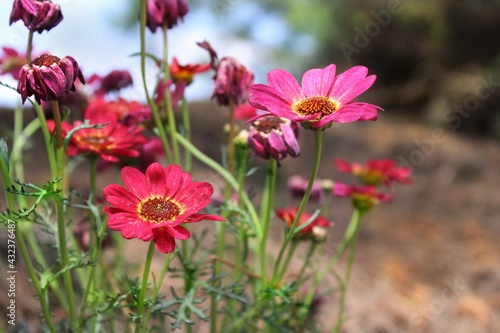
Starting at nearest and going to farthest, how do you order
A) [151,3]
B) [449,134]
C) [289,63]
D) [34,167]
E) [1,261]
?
[151,3] < [1,261] < [34,167] < [449,134] < [289,63]

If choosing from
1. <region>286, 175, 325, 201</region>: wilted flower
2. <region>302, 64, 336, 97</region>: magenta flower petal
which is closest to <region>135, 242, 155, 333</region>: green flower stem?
<region>302, 64, 336, 97</region>: magenta flower petal

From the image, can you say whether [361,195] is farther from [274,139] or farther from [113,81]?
[113,81]

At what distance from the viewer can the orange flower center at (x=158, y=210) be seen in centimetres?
57

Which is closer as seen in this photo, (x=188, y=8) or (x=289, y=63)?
(x=188, y=8)

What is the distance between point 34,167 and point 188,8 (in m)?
1.33

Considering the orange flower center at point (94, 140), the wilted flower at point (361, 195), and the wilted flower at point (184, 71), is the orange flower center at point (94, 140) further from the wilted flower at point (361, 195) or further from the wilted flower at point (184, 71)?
the wilted flower at point (361, 195)

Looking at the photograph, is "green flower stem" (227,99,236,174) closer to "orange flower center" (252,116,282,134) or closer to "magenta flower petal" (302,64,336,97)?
"orange flower center" (252,116,282,134)

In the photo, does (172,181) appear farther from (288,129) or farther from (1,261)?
(1,261)

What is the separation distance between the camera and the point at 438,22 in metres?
3.45

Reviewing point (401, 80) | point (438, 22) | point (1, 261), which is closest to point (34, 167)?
point (1, 261)

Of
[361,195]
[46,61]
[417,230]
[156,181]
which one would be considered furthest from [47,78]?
[417,230]

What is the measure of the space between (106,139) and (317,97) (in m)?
0.29

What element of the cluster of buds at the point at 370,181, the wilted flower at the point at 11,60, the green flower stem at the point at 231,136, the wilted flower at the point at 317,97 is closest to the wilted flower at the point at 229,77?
the green flower stem at the point at 231,136

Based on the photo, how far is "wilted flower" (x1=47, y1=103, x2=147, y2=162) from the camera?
71cm
